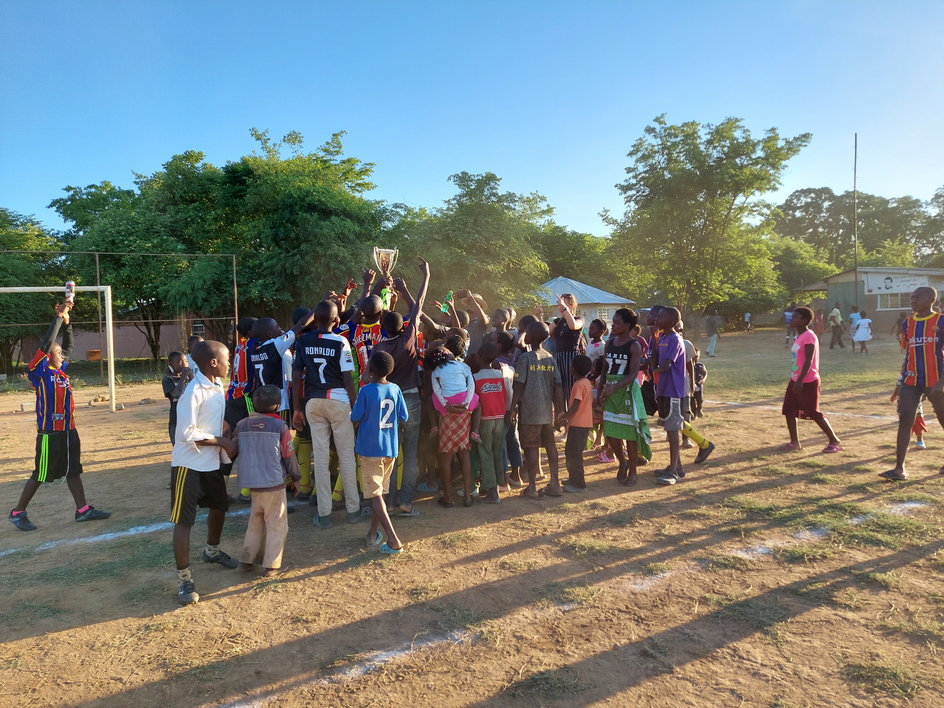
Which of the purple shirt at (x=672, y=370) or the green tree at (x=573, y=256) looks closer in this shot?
the purple shirt at (x=672, y=370)

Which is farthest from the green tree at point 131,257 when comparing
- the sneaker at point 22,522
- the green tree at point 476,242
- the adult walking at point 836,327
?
the adult walking at point 836,327

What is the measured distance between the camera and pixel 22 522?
203 inches

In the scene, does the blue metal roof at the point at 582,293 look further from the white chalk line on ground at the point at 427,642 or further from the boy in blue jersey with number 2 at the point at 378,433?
the white chalk line on ground at the point at 427,642

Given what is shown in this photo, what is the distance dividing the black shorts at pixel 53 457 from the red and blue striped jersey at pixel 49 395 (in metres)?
0.07

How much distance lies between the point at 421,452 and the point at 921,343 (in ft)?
17.1

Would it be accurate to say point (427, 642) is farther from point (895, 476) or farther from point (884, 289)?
point (884, 289)

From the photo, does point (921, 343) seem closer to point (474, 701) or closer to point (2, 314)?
point (474, 701)

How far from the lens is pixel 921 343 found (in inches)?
229

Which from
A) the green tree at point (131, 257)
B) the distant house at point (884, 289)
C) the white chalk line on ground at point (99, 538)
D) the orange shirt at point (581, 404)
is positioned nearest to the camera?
the white chalk line on ground at point (99, 538)

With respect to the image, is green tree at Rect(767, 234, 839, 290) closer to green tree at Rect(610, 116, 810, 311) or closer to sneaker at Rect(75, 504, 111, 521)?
green tree at Rect(610, 116, 810, 311)

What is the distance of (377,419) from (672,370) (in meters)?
3.31

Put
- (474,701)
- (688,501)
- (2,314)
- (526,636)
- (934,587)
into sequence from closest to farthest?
(474,701), (526,636), (934,587), (688,501), (2,314)

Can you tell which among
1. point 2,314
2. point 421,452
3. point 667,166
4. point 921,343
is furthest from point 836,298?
point 2,314

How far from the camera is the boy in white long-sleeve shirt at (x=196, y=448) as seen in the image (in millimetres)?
3611
